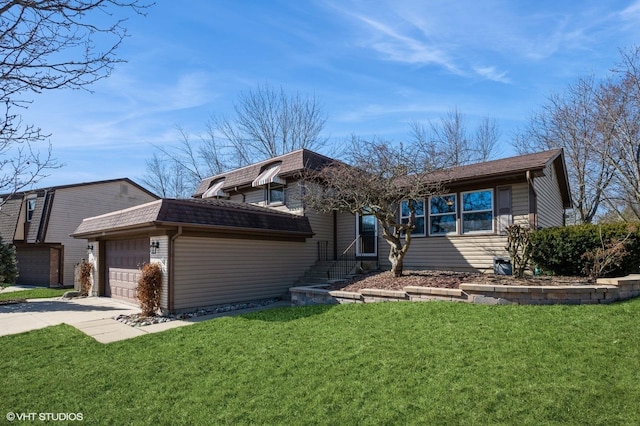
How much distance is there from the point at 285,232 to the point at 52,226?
14.1 meters

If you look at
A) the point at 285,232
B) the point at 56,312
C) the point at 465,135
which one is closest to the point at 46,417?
the point at 56,312

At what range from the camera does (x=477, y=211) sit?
11531mm

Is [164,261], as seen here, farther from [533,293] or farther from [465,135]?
[465,135]

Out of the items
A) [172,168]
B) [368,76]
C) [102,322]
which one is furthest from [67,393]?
[172,168]

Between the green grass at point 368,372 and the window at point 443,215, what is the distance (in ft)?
17.0

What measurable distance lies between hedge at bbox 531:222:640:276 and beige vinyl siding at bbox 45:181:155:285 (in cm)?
2133

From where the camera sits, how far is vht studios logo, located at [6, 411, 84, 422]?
4277mm

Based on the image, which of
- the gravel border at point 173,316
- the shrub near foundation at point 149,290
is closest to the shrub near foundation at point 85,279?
the gravel border at point 173,316

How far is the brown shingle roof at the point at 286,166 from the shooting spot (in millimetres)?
14148

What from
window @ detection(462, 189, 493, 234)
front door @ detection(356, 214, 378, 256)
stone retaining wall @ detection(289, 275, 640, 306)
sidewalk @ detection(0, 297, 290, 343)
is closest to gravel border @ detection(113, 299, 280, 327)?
sidewalk @ detection(0, 297, 290, 343)

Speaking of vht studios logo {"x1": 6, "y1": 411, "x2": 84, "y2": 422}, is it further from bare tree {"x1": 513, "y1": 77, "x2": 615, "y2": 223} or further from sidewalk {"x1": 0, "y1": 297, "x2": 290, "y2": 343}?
bare tree {"x1": 513, "y1": 77, "x2": 615, "y2": 223}

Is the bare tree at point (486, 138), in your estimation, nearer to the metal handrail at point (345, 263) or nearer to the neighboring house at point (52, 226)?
the metal handrail at point (345, 263)

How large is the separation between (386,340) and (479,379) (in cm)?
172

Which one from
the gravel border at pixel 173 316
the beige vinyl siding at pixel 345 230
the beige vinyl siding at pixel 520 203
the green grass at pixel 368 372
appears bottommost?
the gravel border at pixel 173 316
